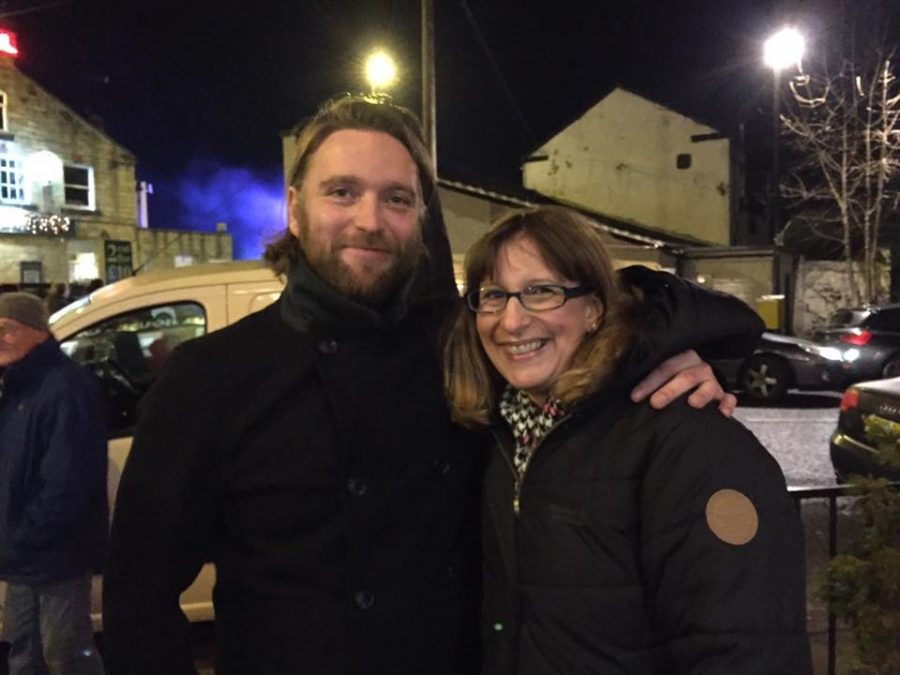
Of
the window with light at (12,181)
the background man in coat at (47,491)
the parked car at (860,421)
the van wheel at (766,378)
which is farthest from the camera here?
the window with light at (12,181)

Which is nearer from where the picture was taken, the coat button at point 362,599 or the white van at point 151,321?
the coat button at point 362,599

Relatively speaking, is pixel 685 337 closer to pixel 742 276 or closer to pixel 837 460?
pixel 837 460

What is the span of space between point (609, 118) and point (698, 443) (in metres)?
31.1

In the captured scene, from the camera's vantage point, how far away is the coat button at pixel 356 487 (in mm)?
1798

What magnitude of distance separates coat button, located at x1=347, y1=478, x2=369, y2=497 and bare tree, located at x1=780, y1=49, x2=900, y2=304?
2068 centimetres

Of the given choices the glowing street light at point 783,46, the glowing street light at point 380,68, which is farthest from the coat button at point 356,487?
the glowing street light at point 783,46

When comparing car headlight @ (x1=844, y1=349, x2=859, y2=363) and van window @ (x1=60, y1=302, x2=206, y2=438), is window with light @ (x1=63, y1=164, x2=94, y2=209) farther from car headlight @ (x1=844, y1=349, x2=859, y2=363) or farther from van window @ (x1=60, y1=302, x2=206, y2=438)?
van window @ (x1=60, y1=302, x2=206, y2=438)

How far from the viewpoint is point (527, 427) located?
186 cm

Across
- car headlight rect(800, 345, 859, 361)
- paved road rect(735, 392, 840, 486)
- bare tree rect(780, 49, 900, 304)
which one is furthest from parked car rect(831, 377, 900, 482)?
bare tree rect(780, 49, 900, 304)

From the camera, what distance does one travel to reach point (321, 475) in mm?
1832

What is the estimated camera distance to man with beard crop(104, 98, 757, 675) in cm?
179

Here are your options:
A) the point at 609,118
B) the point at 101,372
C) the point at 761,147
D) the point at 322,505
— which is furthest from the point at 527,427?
the point at 761,147

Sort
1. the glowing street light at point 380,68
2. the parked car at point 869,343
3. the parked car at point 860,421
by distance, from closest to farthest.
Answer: the parked car at point 860,421 → the glowing street light at point 380,68 → the parked car at point 869,343

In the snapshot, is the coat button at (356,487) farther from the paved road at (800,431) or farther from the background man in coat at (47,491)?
the paved road at (800,431)
